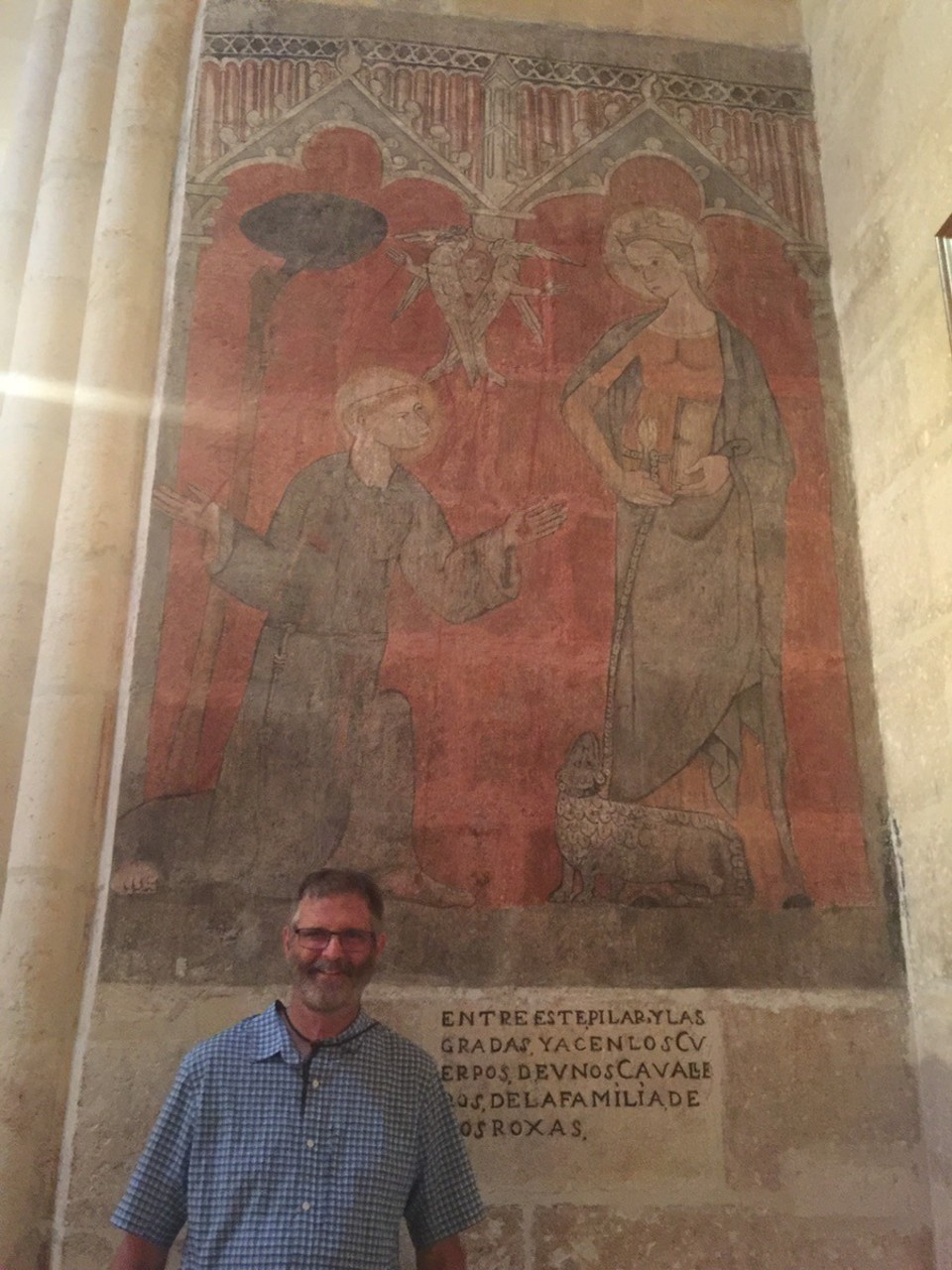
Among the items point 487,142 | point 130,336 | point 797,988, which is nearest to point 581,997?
point 797,988

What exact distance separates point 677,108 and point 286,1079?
14.6 feet

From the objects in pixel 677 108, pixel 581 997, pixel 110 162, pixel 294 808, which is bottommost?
pixel 581 997

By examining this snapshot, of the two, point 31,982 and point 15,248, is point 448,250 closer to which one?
point 15,248

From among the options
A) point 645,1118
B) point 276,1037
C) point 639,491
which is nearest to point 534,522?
point 639,491

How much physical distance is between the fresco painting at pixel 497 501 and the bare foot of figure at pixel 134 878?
0.5 inches

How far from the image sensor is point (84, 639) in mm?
4293

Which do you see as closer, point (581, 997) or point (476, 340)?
point (581, 997)

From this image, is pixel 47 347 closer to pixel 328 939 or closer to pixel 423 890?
pixel 423 890

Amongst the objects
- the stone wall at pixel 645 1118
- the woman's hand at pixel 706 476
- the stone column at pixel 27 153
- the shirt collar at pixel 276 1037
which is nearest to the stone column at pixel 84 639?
the stone wall at pixel 645 1118

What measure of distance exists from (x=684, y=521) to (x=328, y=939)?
2350 mm

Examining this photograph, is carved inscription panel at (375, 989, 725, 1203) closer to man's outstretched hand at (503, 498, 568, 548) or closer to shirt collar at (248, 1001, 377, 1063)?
shirt collar at (248, 1001, 377, 1063)

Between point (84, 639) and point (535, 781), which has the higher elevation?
point (84, 639)

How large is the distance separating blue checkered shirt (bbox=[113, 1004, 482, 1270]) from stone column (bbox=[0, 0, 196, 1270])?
96 centimetres

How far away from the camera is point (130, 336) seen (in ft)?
15.5
